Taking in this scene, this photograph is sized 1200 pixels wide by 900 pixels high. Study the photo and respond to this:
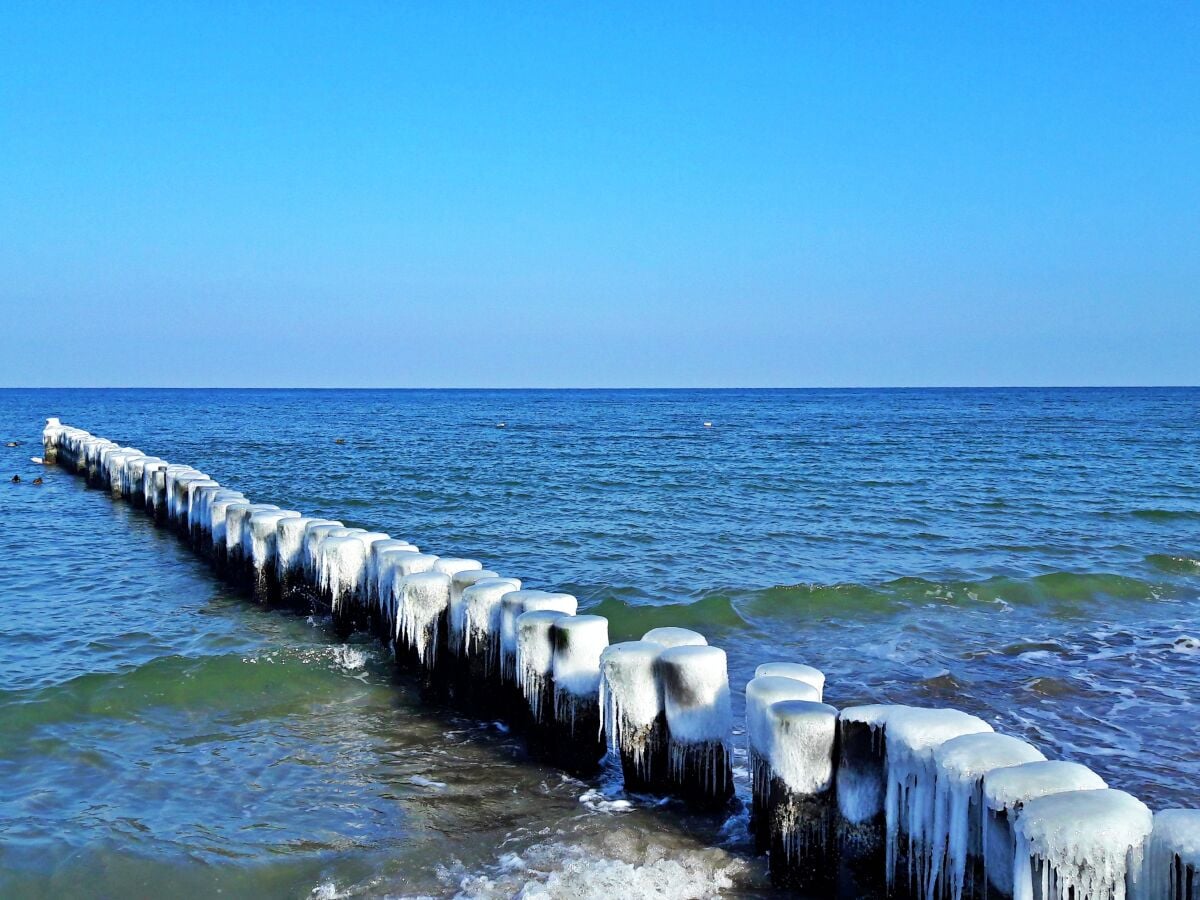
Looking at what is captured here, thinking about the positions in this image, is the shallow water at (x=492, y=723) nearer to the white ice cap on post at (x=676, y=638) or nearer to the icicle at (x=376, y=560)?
the icicle at (x=376, y=560)

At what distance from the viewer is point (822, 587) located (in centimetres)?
1213

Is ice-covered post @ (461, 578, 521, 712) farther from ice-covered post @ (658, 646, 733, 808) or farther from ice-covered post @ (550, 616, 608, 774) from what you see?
ice-covered post @ (658, 646, 733, 808)

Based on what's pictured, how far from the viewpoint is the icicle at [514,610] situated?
6852 millimetres

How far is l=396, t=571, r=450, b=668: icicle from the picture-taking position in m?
7.81

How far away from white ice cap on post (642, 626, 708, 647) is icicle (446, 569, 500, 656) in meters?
1.92

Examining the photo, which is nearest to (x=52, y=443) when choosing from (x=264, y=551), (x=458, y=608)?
(x=264, y=551)

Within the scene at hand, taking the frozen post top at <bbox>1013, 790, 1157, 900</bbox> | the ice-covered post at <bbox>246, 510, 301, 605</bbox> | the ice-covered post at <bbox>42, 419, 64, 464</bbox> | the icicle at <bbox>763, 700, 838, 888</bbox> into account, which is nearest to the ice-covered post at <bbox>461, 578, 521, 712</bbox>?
the icicle at <bbox>763, 700, 838, 888</bbox>

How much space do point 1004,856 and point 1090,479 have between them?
24544 mm

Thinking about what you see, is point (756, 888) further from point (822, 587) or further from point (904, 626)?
point (822, 587)

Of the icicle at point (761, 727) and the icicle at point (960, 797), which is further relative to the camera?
the icicle at point (761, 727)

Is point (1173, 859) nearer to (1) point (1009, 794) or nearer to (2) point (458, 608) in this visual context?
(1) point (1009, 794)

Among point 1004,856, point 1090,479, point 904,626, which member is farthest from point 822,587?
point 1090,479

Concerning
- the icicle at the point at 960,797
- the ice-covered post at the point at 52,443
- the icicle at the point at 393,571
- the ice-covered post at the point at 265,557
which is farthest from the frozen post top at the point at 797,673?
the ice-covered post at the point at 52,443

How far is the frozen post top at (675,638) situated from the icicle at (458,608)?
192 cm
